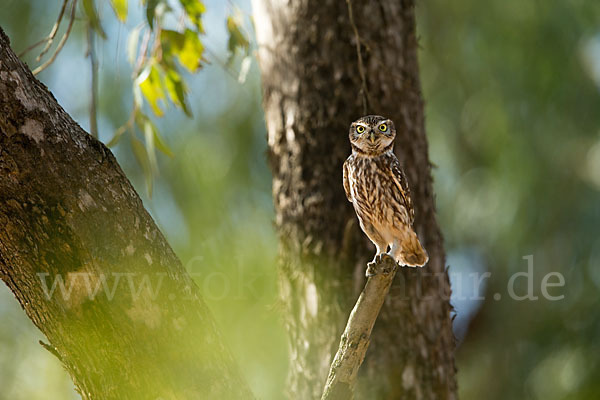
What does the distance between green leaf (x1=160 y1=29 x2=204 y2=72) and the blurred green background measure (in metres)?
1.20

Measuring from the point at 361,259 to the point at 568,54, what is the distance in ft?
7.09

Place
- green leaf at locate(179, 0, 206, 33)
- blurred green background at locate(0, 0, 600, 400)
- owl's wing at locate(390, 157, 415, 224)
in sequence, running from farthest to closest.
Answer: blurred green background at locate(0, 0, 600, 400), green leaf at locate(179, 0, 206, 33), owl's wing at locate(390, 157, 415, 224)

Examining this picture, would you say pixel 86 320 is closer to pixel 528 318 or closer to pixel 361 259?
pixel 361 259

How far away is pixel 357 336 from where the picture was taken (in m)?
1.21

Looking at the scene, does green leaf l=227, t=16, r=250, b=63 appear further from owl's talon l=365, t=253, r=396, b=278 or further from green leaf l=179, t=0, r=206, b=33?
owl's talon l=365, t=253, r=396, b=278

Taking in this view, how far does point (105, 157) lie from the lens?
1.26m

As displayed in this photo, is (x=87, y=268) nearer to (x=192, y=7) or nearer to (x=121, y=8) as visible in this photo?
(x=192, y=7)

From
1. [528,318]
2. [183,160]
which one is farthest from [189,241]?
[528,318]

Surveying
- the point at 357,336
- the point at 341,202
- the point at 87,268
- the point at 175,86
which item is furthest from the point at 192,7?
the point at 357,336

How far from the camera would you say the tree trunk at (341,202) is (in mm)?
1765

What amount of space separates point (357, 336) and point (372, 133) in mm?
396

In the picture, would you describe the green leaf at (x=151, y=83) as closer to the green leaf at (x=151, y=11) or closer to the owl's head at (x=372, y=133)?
the green leaf at (x=151, y=11)

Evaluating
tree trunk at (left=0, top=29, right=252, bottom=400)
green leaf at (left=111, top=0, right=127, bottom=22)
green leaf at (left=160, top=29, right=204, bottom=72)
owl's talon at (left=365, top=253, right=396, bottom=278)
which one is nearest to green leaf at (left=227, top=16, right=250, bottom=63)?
green leaf at (left=160, top=29, right=204, bottom=72)

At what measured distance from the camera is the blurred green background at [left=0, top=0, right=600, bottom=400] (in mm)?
3184
